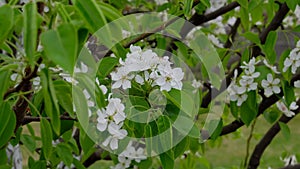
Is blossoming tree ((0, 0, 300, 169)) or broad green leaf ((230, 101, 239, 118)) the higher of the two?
blossoming tree ((0, 0, 300, 169))

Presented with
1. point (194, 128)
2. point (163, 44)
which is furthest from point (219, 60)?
point (194, 128)

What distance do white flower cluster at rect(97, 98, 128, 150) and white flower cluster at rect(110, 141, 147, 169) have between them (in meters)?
0.44

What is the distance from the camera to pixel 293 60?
1364mm

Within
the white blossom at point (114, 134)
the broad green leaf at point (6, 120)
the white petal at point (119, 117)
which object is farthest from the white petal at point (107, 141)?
the broad green leaf at point (6, 120)

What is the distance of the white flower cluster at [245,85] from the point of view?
1398 millimetres

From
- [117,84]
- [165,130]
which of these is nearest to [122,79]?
[117,84]

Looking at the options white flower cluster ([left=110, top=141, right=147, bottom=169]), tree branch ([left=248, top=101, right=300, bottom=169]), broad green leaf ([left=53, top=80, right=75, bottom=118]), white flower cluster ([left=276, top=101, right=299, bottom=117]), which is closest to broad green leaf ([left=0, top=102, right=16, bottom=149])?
broad green leaf ([left=53, top=80, right=75, bottom=118])

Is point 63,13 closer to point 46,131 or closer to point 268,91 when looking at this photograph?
point 46,131

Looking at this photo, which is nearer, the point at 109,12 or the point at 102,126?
the point at 109,12

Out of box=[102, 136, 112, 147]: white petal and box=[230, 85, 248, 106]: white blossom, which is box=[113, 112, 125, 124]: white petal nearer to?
box=[102, 136, 112, 147]: white petal

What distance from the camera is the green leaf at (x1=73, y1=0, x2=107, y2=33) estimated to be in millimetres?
628

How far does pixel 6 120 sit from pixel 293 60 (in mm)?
783

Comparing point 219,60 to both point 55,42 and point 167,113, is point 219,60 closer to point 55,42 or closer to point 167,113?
point 167,113

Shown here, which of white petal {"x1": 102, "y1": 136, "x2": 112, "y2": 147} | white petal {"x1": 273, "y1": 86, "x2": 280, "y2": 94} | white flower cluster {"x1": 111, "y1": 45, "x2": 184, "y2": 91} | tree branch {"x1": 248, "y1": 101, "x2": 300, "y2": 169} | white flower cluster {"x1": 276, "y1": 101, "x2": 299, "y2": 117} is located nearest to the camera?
white flower cluster {"x1": 111, "y1": 45, "x2": 184, "y2": 91}
